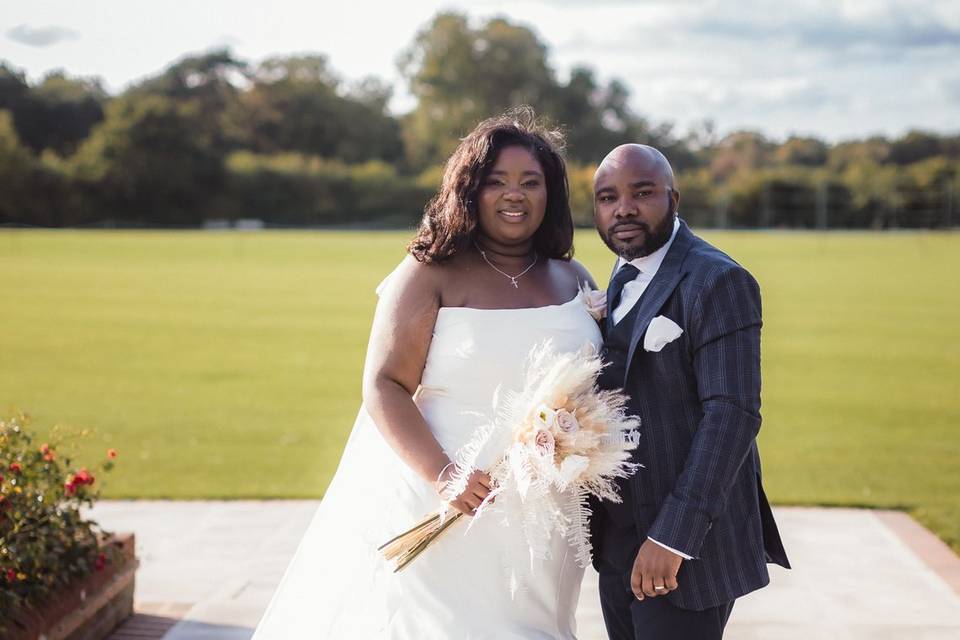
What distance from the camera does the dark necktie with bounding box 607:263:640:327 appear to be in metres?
3.05

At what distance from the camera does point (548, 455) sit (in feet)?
8.96

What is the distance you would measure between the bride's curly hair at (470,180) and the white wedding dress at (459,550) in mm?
221

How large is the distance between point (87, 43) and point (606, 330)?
572 inches

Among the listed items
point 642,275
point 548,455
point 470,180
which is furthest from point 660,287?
point 470,180

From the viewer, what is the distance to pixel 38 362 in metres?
14.4

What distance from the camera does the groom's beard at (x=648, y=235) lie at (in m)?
2.94

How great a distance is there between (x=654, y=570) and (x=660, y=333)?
64cm

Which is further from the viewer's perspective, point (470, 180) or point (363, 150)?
point (363, 150)

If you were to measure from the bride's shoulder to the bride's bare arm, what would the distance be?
53cm

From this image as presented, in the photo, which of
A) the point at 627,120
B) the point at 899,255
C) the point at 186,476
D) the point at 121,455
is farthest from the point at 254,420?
the point at 627,120

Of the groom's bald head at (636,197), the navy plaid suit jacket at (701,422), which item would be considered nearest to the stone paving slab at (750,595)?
the navy plaid suit jacket at (701,422)

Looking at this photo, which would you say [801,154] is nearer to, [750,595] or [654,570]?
[750,595]

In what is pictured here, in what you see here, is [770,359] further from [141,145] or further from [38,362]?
[141,145]

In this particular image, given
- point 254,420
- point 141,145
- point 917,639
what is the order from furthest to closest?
point 141,145, point 254,420, point 917,639
